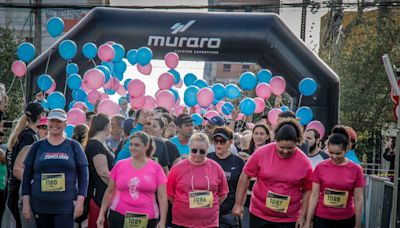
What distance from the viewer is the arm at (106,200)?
730cm

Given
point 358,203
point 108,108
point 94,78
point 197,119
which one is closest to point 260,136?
point 358,203

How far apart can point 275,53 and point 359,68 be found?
423 inches

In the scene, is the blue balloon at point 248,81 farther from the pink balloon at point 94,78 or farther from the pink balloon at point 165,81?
the pink balloon at point 94,78

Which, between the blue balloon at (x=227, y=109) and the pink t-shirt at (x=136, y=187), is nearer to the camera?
the pink t-shirt at (x=136, y=187)

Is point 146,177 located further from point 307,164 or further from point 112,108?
point 112,108

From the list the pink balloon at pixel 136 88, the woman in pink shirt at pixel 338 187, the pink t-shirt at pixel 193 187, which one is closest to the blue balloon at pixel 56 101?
the pink balloon at pixel 136 88

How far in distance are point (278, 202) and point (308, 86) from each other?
242 inches

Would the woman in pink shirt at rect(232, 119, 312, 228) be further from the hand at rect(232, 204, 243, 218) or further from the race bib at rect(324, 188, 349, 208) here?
the race bib at rect(324, 188, 349, 208)

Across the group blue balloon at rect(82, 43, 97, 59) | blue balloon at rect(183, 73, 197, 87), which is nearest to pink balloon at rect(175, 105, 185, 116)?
blue balloon at rect(183, 73, 197, 87)

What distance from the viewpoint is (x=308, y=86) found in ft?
42.7

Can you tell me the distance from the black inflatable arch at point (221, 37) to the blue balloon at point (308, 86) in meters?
0.45

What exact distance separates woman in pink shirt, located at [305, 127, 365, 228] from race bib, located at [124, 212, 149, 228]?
5.76 ft

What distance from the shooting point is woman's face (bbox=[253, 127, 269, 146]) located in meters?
8.84

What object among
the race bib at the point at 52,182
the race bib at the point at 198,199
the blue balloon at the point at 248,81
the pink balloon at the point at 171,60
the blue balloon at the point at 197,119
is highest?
the pink balloon at the point at 171,60
